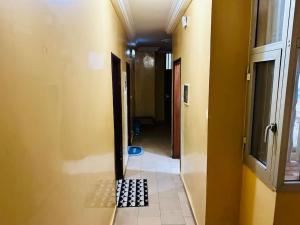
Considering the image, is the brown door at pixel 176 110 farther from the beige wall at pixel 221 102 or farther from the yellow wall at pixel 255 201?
the yellow wall at pixel 255 201

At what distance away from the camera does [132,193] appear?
11.1 feet

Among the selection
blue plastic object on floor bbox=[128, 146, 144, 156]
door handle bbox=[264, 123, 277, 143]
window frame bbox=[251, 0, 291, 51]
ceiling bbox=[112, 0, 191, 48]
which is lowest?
A: blue plastic object on floor bbox=[128, 146, 144, 156]

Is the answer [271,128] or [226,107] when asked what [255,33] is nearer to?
[226,107]

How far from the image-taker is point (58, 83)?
1.10 meters

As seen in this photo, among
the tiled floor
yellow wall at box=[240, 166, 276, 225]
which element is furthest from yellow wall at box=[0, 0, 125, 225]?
yellow wall at box=[240, 166, 276, 225]

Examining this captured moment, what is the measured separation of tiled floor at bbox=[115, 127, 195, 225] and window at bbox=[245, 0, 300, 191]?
137 centimetres

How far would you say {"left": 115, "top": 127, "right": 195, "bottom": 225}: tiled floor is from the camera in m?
2.77

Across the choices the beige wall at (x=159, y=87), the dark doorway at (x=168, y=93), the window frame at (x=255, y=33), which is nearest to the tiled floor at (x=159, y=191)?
the window frame at (x=255, y=33)

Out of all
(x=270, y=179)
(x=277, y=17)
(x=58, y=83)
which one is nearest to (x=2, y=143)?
(x=58, y=83)

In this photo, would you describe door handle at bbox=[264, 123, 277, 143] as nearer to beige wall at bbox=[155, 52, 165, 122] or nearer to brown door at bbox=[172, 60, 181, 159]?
brown door at bbox=[172, 60, 181, 159]

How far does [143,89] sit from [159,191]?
16.6 ft

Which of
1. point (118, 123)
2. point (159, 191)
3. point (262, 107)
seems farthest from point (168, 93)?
point (262, 107)

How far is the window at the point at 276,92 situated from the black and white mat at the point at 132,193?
175 centimetres

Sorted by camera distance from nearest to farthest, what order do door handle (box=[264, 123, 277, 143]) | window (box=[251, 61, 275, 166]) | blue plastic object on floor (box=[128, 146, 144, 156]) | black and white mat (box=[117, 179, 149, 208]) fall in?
door handle (box=[264, 123, 277, 143]) < window (box=[251, 61, 275, 166]) < black and white mat (box=[117, 179, 149, 208]) < blue plastic object on floor (box=[128, 146, 144, 156])
